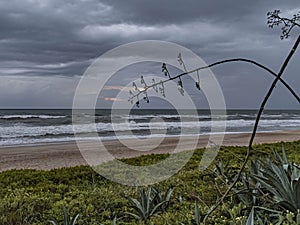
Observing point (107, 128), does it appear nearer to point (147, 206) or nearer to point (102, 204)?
point (102, 204)

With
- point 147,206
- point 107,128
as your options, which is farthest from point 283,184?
point 107,128

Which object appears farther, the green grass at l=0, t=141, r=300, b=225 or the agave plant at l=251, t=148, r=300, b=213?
the green grass at l=0, t=141, r=300, b=225

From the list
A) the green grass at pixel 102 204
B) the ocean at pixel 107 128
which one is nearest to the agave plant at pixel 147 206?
the green grass at pixel 102 204

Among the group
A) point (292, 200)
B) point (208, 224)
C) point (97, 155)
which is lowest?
point (97, 155)

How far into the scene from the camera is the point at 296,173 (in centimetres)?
311

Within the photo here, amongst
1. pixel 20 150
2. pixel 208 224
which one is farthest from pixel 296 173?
pixel 20 150

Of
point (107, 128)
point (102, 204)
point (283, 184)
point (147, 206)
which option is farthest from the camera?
point (107, 128)

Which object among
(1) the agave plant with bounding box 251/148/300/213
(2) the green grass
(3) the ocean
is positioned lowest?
(3) the ocean

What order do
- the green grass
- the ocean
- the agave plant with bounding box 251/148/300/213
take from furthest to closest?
1. the ocean
2. the green grass
3. the agave plant with bounding box 251/148/300/213

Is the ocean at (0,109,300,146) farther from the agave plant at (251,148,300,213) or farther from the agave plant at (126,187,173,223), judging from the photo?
the agave plant at (251,148,300,213)

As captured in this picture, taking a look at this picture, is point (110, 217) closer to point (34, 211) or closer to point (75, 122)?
point (34, 211)

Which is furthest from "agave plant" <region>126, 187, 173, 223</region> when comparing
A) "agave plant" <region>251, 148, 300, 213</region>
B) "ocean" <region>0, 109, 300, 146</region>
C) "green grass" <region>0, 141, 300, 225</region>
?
"ocean" <region>0, 109, 300, 146</region>

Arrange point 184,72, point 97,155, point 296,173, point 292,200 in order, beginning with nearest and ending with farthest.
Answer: point 184,72
point 292,200
point 296,173
point 97,155

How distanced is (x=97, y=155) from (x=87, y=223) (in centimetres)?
1317
